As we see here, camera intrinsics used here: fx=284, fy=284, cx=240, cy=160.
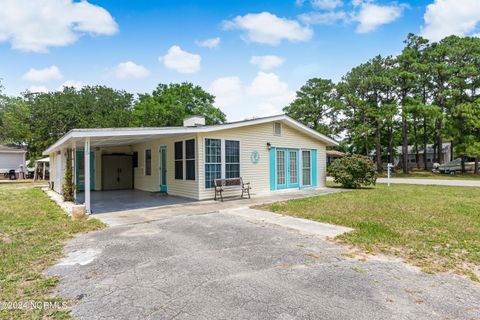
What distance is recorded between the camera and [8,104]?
1219 inches

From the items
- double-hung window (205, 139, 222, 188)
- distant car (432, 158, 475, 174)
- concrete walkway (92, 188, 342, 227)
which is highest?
double-hung window (205, 139, 222, 188)

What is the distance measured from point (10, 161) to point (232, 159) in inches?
1085

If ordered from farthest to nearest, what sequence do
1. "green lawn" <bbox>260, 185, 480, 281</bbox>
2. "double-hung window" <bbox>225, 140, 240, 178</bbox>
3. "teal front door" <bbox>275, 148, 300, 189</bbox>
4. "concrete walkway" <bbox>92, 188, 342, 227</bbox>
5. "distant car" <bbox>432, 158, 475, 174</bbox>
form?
"distant car" <bbox>432, 158, 475, 174</bbox>
"teal front door" <bbox>275, 148, 300, 189</bbox>
"double-hung window" <bbox>225, 140, 240, 178</bbox>
"concrete walkway" <bbox>92, 188, 342, 227</bbox>
"green lawn" <bbox>260, 185, 480, 281</bbox>

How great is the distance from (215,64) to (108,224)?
37.9 feet

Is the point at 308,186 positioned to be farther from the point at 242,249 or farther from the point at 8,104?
the point at 8,104

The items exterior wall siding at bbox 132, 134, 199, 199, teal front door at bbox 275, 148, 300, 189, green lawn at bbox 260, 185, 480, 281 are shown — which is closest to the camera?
green lawn at bbox 260, 185, 480, 281

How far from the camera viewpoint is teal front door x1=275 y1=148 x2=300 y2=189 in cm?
1302

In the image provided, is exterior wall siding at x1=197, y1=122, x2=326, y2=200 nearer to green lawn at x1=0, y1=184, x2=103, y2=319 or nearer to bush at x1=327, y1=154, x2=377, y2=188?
bush at x1=327, y1=154, x2=377, y2=188

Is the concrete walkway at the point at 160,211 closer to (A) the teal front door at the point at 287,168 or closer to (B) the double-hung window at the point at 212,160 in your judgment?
(B) the double-hung window at the point at 212,160

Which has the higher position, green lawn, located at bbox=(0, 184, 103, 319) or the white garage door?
the white garage door

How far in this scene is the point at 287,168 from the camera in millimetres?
13414

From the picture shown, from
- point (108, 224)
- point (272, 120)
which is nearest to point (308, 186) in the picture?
point (272, 120)

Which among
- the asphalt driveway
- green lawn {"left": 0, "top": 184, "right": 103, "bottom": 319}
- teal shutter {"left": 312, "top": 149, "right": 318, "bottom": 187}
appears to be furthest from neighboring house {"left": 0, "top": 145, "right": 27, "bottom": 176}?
the asphalt driveway

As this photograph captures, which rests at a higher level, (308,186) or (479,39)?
(479,39)
